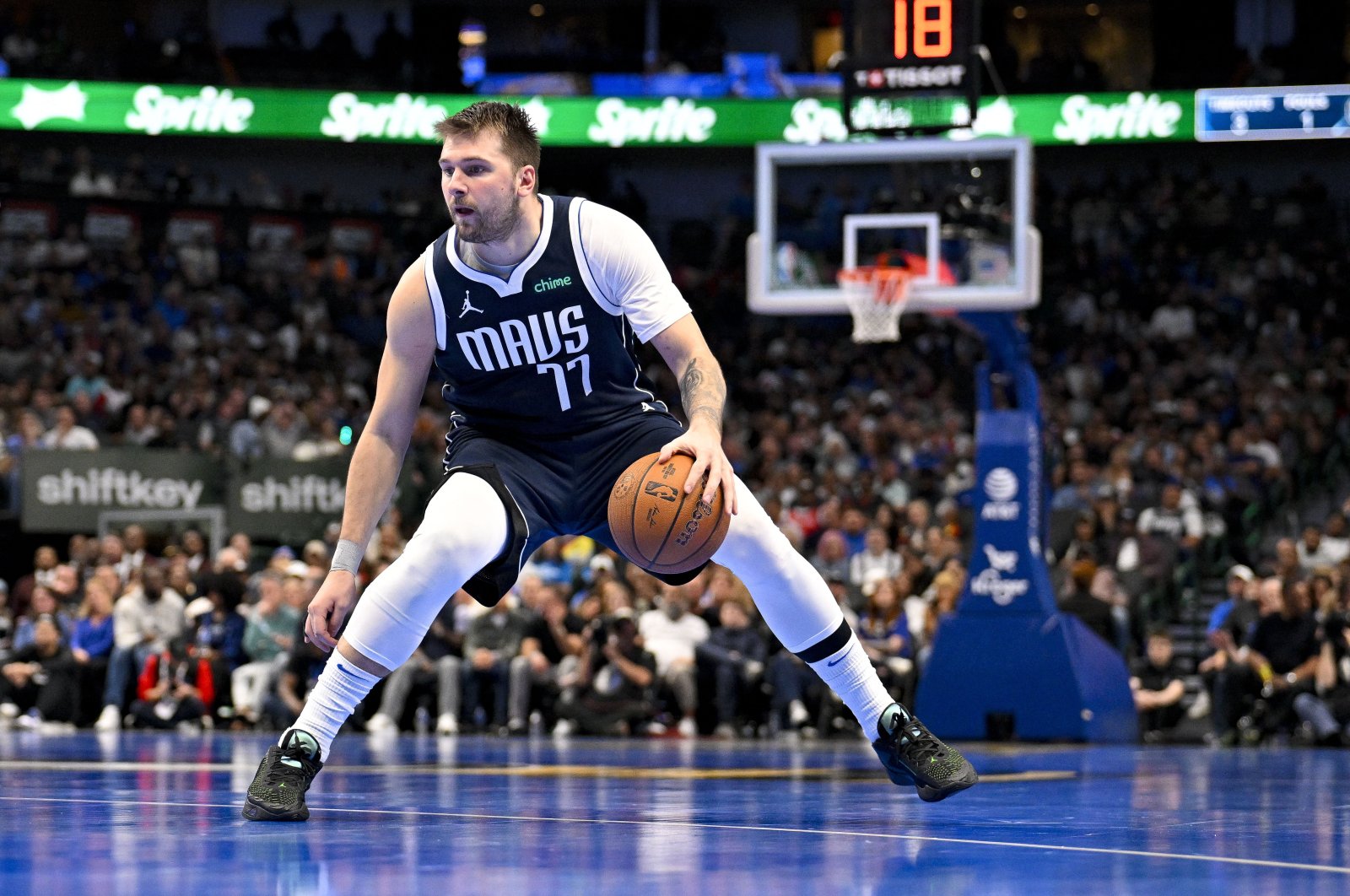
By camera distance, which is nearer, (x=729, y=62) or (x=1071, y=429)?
(x=1071, y=429)

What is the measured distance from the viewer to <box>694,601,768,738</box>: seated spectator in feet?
44.9

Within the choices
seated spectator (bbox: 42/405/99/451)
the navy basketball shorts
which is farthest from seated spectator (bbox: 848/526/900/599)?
the navy basketball shorts

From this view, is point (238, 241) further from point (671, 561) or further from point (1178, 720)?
point (671, 561)

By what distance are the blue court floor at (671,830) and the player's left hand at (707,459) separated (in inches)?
36.8

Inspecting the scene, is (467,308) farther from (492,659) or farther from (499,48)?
(499,48)

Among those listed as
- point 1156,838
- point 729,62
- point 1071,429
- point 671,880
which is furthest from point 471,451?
point 729,62

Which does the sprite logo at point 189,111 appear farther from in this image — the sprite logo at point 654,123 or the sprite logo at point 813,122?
the sprite logo at point 813,122

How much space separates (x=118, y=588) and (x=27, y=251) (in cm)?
1042

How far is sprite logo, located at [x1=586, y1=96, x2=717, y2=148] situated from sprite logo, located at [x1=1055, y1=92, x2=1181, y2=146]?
16.8ft

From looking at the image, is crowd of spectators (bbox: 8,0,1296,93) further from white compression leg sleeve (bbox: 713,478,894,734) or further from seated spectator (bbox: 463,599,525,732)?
white compression leg sleeve (bbox: 713,478,894,734)

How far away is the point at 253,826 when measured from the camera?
4.96 m

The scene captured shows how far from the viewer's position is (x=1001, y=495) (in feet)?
40.4

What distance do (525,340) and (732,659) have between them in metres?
8.73

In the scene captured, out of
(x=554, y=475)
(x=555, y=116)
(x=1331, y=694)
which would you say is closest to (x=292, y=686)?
(x=1331, y=694)
